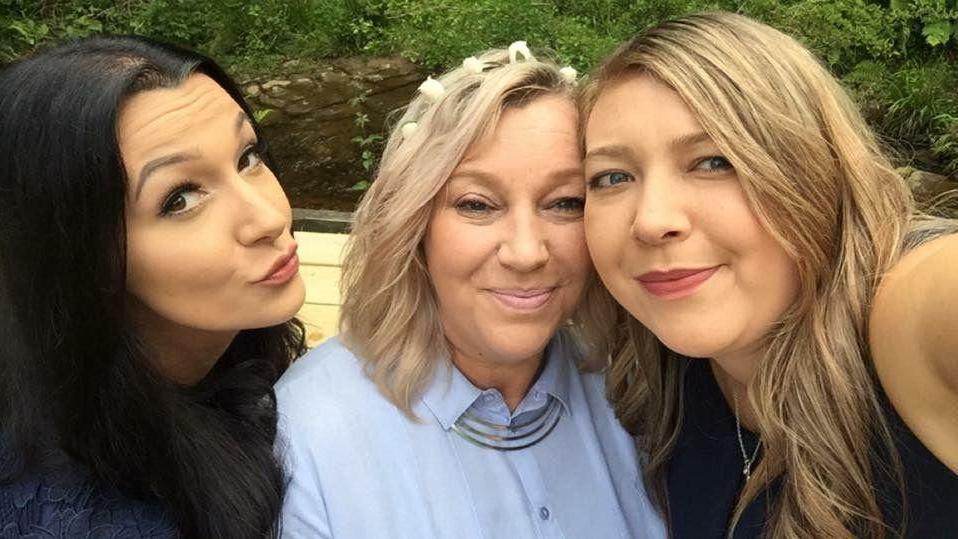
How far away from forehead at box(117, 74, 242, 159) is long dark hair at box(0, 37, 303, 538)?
24 mm

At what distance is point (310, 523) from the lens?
5.25 ft

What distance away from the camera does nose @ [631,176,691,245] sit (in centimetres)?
132

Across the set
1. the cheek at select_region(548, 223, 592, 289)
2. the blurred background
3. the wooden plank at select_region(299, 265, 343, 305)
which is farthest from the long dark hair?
the blurred background

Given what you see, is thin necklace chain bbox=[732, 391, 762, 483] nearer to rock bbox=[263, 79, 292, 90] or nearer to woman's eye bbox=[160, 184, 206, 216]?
woman's eye bbox=[160, 184, 206, 216]

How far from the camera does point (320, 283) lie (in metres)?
3.20

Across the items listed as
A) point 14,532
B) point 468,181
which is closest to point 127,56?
point 468,181

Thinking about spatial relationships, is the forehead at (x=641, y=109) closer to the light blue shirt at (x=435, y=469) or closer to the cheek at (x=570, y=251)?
the cheek at (x=570, y=251)

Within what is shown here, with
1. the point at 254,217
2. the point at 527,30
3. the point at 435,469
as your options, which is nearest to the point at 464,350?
the point at 435,469

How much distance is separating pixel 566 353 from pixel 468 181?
53cm

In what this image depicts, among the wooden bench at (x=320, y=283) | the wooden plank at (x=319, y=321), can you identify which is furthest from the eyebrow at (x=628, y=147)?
the wooden plank at (x=319, y=321)

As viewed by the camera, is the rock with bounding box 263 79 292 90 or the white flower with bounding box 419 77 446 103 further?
the rock with bounding box 263 79 292 90

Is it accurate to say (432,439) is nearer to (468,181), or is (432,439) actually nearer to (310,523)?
(310,523)

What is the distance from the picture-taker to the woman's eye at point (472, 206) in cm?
160

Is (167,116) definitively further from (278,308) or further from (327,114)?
(327,114)
